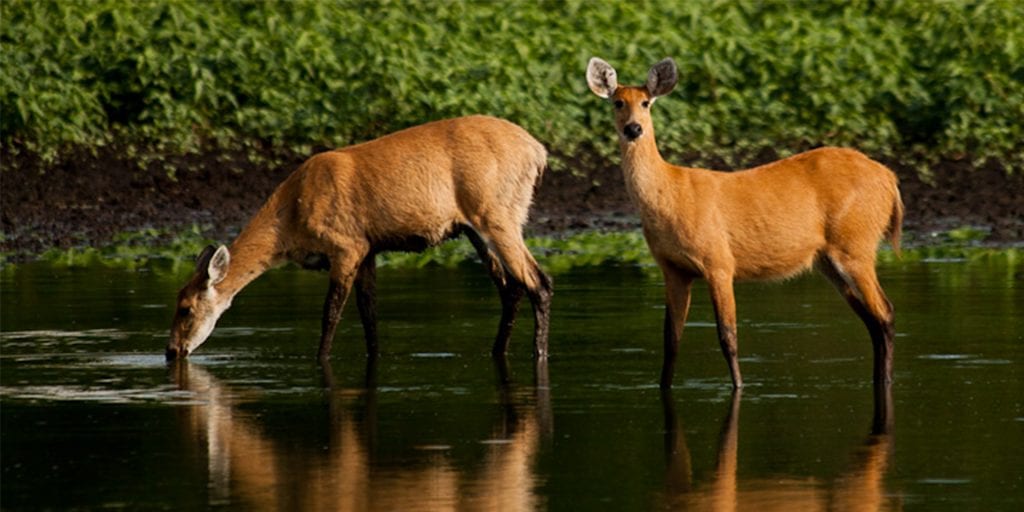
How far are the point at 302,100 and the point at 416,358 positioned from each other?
10.3m

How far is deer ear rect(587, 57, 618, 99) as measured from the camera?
14266 mm

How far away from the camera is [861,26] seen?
27750 millimetres

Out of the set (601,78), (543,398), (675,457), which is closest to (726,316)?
(543,398)

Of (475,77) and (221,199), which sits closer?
(221,199)

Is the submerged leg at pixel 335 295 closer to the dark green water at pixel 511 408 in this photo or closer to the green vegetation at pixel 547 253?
the dark green water at pixel 511 408

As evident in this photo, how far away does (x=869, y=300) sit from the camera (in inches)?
565

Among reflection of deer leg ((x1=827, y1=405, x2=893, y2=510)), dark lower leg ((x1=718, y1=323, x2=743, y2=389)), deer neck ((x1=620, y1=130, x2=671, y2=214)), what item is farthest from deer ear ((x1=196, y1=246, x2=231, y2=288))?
reflection of deer leg ((x1=827, y1=405, x2=893, y2=510))

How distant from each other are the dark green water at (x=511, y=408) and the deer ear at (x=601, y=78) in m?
1.69

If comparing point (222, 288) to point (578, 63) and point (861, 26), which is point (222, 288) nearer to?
point (578, 63)

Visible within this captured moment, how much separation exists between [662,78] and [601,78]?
0.38 m

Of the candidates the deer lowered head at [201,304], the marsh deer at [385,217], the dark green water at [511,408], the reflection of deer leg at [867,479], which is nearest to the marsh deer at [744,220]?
the dark green water at [511,408]

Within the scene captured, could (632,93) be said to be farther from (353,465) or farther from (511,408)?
(353,465)

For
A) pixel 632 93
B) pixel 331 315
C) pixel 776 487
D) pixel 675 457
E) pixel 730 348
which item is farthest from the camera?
pixel 331 315

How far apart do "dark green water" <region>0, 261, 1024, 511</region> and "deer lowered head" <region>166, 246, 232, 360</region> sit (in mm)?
204
